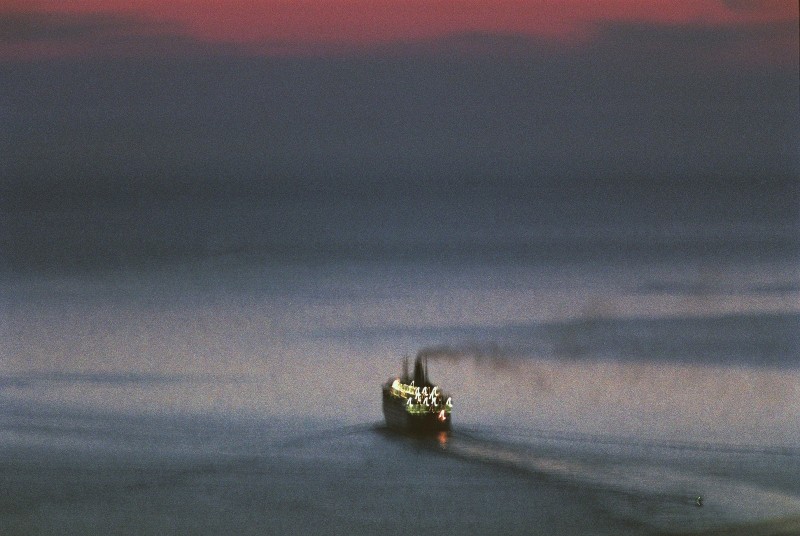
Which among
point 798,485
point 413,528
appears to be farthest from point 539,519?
point 798,485

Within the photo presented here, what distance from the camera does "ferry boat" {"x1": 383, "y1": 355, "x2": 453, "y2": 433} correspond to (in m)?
30.8

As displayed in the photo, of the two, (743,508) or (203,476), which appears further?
(203,476)

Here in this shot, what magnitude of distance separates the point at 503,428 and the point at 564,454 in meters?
2.02

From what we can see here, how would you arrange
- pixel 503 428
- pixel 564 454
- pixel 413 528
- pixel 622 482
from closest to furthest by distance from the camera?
pixel 413 528
pixel 622 482
pixel 564 454
pixel 503 428

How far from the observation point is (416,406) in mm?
31984

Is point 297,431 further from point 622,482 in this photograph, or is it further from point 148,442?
point 622,482

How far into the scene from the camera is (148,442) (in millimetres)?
28438

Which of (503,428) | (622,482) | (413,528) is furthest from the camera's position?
(503,428)

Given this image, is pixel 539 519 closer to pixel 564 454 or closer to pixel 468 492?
pixel 468 492

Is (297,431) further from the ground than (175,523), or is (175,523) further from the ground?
(297,431)

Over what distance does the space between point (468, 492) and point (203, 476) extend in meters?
3.82

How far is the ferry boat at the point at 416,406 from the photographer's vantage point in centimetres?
3080

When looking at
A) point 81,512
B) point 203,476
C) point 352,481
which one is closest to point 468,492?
point 352,481

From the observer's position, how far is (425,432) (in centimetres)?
3061
